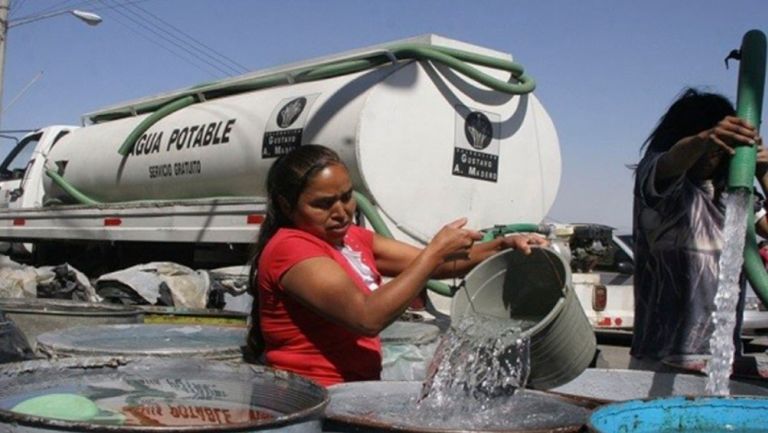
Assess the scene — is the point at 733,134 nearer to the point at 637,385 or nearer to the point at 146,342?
the point at 637,385

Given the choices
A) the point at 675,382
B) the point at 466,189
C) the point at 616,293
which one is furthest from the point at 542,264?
the point at 616,293

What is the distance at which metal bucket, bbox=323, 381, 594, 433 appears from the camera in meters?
1.87

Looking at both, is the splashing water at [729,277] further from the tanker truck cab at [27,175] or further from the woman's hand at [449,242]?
the tanker truck cab at [27,175]

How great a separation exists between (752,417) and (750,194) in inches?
33.0

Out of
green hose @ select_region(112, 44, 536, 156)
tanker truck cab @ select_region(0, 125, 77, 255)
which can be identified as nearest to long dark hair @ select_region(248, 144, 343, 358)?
green hose @ select_region(112, 44, 536, 156)

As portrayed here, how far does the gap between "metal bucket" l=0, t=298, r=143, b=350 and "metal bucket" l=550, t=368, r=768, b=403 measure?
6.96 ft

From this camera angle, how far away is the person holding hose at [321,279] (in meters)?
2.29

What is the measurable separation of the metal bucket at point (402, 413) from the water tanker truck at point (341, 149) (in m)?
3.69

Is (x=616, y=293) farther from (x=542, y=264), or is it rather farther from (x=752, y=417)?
(x=752, y=417)

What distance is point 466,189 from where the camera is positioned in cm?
653

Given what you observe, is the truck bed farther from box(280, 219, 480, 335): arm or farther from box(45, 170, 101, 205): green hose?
box(280, 219, 480, 335): arm

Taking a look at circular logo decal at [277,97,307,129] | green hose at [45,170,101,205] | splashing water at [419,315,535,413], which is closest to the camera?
splashing water at [419,315,535,413]

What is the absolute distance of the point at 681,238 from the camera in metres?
A: 3.01

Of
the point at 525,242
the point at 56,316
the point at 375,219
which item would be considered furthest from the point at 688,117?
the point at 375,219
